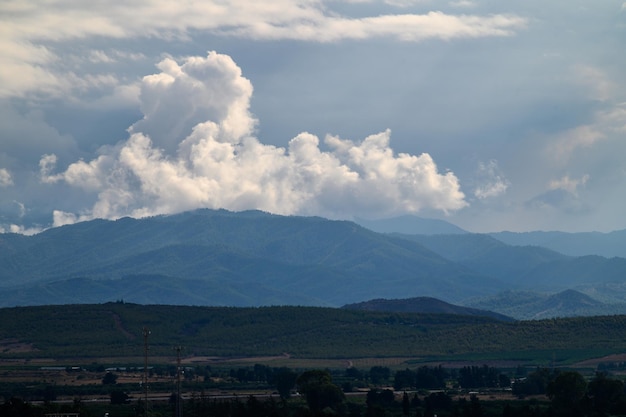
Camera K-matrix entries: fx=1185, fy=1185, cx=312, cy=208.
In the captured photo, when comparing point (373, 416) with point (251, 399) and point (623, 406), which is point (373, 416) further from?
point (623, 406)

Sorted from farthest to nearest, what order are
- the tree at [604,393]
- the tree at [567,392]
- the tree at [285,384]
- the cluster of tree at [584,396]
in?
the tree at [285,384] → the tree at [567,392] → the tree at [604,393] → the cluster of tree at [584,396]

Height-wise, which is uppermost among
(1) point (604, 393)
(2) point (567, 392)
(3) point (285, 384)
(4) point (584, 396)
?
(3) point (285, 384)

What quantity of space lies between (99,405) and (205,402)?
21.5m

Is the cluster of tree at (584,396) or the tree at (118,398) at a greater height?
the tree at (118,398)

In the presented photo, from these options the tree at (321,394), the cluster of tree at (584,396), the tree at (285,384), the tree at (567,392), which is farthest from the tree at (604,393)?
the tree at (285,384)

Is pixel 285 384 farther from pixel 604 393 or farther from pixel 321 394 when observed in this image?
pixel 604 393

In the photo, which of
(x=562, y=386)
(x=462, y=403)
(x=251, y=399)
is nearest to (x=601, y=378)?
(x=562, y=386)

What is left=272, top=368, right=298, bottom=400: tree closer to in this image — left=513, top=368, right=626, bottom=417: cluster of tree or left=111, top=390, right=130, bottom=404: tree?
left=111, top=390, right=130, bottom=404: tree

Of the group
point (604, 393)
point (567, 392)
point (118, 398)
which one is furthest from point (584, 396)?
point (118, 398)

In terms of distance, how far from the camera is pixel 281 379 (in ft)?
650

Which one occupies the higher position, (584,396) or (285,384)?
(285,384)

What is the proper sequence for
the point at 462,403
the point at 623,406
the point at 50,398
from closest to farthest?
the point at 623,406, the point at 462,403, the point at 50,398

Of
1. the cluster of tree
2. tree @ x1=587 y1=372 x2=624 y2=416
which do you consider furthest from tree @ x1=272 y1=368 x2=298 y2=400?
tree @ x1=587 y1=372 x2=624 y2=416

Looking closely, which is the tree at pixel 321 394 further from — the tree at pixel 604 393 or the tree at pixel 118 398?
the tree at pixel 604 393
